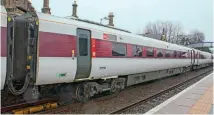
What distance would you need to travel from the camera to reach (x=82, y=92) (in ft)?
31.2

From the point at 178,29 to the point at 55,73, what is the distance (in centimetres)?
8332

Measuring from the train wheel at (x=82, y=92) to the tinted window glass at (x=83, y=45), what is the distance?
116cm

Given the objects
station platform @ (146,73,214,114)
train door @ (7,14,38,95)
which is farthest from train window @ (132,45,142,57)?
train door @ (7,14,38,95)

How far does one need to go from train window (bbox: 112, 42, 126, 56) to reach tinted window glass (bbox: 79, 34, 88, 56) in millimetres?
1852

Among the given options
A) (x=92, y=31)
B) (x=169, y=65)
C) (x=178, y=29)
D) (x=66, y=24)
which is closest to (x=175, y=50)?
(x=169, y=65)

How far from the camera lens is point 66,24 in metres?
8.30

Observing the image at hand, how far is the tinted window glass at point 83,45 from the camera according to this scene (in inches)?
350

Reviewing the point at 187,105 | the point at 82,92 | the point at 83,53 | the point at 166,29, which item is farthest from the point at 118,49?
the point at 166,29

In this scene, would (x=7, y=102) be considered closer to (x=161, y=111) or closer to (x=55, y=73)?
(x=55, y=73)

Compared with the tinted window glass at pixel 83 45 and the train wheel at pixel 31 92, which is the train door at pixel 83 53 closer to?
the tinted window glass at pixel 83 45

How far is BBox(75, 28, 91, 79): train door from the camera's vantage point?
28.9 ft

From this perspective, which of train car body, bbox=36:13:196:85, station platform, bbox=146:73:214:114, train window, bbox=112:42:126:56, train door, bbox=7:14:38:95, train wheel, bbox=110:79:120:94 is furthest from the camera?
train wheel, bbox=110:79:120:94

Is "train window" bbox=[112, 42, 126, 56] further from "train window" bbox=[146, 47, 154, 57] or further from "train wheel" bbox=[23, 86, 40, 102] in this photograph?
"train wheel" bbox=[23, 86, 40, 102]

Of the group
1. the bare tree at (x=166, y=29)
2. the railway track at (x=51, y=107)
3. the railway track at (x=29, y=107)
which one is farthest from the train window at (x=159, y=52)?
the bare tree at (x=166, y=29)
